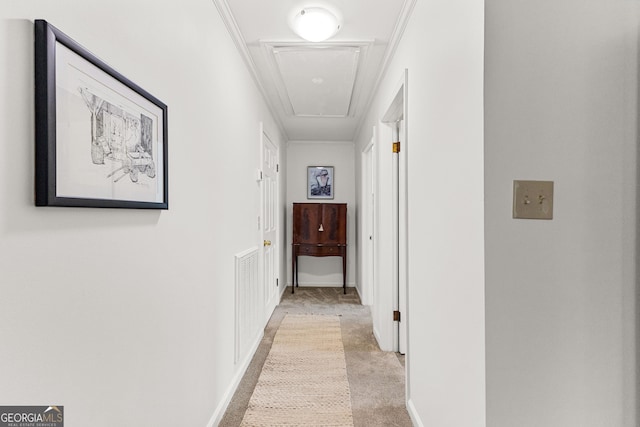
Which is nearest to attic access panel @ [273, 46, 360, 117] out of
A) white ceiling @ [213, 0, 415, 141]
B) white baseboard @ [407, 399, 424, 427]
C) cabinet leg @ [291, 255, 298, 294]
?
white ceiling @ [213, 0, 415, 141]

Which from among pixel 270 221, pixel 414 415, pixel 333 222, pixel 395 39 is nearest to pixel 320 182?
pixel 333 222

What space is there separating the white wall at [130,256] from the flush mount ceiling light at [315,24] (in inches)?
17.8

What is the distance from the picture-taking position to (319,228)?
5113mm

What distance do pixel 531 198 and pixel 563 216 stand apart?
4.8 inches

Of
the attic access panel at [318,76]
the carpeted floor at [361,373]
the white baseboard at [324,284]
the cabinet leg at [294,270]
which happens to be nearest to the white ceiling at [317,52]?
the attic access panel at [318,76]

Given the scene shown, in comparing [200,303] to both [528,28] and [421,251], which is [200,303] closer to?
[421,251]

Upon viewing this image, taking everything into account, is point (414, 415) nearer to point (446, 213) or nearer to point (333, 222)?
point (446, 213)

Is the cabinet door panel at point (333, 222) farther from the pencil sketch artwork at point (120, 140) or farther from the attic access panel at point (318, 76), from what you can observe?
the pencil sketch artwork at point (120, 140)

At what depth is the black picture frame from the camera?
764 mm

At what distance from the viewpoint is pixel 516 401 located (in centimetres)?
111

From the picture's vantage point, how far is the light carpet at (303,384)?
79.4 inches

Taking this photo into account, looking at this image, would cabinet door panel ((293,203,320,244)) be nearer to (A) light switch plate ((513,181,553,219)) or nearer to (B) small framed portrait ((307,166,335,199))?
(B) small framed portrait ((307,166,335,199))

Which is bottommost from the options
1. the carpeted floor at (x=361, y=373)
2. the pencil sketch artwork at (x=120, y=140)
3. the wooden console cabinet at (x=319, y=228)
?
the carpeted floor at (x=361, y=373)

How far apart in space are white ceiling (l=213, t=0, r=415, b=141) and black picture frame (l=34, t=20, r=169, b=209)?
117 cm
